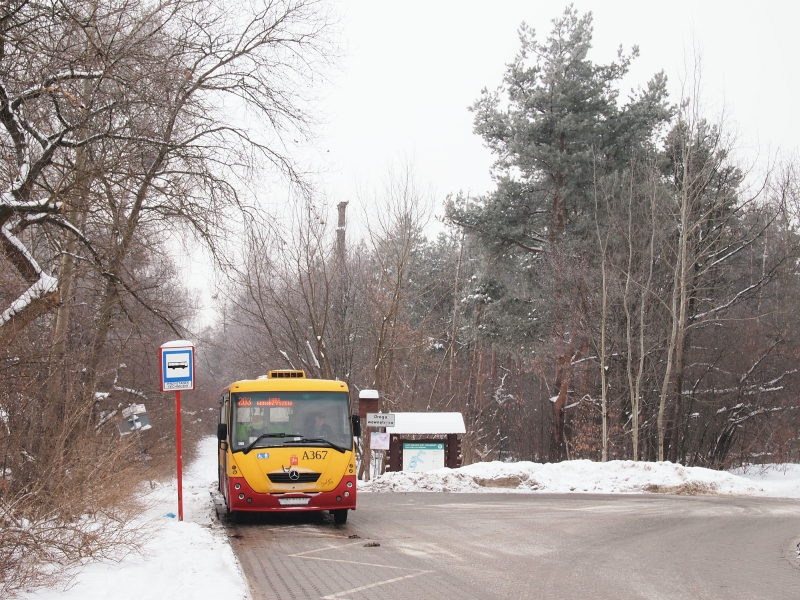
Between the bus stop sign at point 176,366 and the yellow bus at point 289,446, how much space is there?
143 centimetres

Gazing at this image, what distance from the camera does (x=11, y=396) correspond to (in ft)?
31.1

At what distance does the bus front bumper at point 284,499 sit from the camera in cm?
1379

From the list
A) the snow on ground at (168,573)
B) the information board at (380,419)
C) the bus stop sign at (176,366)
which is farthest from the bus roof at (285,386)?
the information board at (380,419)

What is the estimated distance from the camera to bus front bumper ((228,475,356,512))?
13.8 meters

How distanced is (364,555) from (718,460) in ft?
89.9

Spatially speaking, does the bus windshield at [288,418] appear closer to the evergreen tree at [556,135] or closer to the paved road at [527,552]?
the paved road at [527,552]

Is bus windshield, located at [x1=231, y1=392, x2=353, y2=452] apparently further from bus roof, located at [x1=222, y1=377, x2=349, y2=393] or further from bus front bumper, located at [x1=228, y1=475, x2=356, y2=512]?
bus front bumper, located at [x1=228, y1=475, x2=356, y2=512]

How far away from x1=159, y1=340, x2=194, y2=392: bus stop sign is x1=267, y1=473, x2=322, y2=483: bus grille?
2.05 metres

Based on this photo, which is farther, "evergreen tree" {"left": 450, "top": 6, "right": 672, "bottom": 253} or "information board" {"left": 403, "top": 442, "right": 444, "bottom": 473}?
"evergreen tree" {"left": 450, "top": 6, "right": 672, "bottom": 253}

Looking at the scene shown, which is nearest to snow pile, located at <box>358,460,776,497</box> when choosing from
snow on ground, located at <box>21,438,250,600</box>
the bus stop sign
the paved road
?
the paved road

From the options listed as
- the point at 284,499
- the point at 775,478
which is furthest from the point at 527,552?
the point at 775,478

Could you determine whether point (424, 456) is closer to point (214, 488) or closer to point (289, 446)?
point (214, 488)

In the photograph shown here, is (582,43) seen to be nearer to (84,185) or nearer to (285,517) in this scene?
(285,517)

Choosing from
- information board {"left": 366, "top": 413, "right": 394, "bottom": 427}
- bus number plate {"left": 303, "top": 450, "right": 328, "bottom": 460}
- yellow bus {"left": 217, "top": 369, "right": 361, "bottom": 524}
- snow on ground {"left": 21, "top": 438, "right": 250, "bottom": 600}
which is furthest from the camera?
information board {"left": 366, "top": 413, "right": 394, "bottom": 427}
